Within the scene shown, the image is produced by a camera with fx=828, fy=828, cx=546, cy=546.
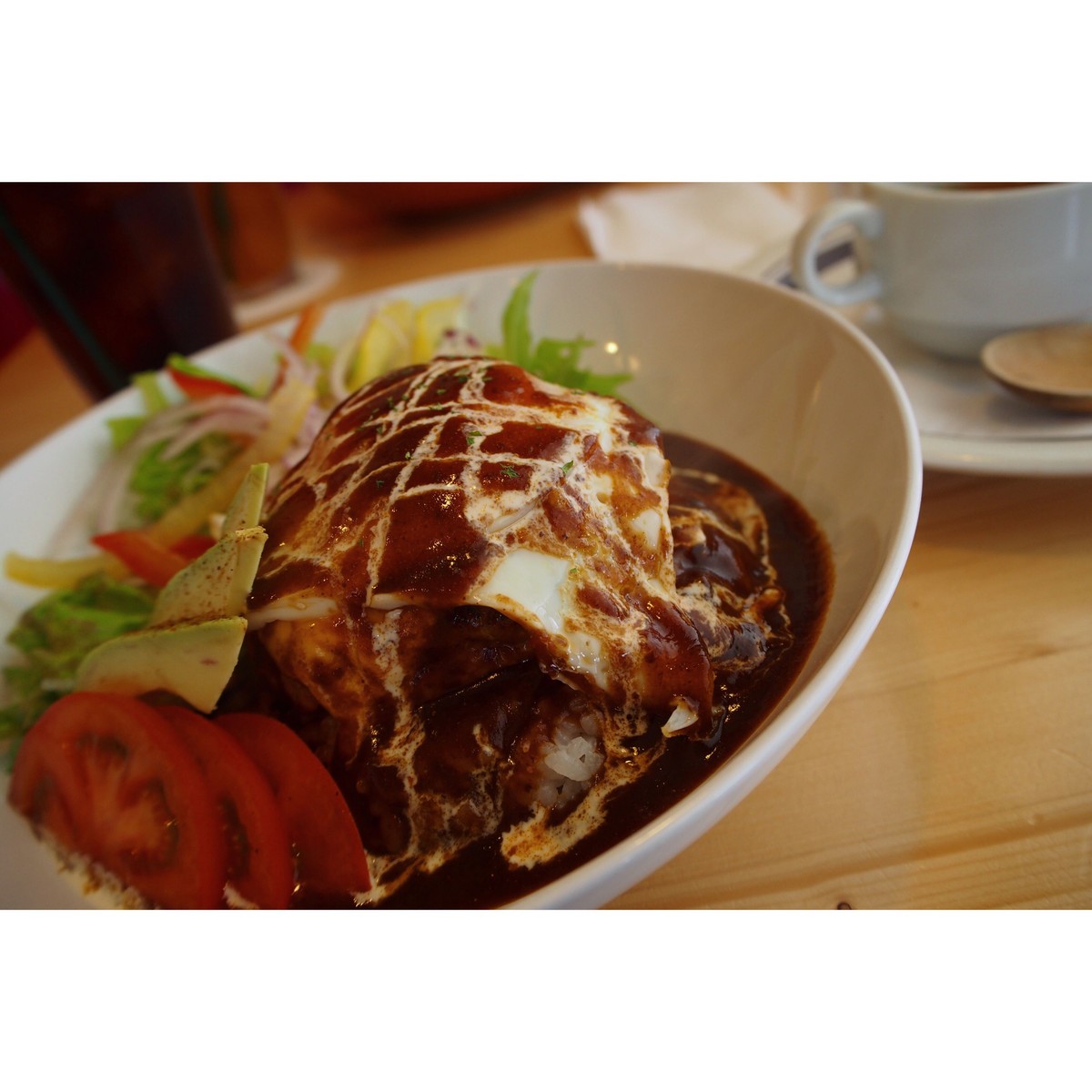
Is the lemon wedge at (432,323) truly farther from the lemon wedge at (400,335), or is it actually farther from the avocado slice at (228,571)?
the avocado slice at (228,571)

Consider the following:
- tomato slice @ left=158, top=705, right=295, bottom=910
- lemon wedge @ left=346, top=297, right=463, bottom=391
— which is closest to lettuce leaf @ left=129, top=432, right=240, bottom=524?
lemon wedge @ left=346, top=297, right=463, bottom=391

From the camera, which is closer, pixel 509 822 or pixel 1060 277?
pixel 509 822

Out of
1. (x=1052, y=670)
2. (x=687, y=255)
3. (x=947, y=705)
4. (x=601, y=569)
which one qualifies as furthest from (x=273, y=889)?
(x=687, y=255)

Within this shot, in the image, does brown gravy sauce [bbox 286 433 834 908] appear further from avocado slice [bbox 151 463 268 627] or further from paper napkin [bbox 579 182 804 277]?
paper napkin [bbox 579 182 804 277]

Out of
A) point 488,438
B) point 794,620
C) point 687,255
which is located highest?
point 488,438

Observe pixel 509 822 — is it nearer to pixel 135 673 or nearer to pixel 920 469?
pixel 135 673

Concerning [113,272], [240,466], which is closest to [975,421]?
[240,466]

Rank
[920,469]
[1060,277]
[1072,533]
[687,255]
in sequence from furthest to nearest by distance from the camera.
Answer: [687,255] < [1060,277] < [1072,533] < [920,469]

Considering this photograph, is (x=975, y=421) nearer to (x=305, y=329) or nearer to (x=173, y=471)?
(x=305, y=329)
